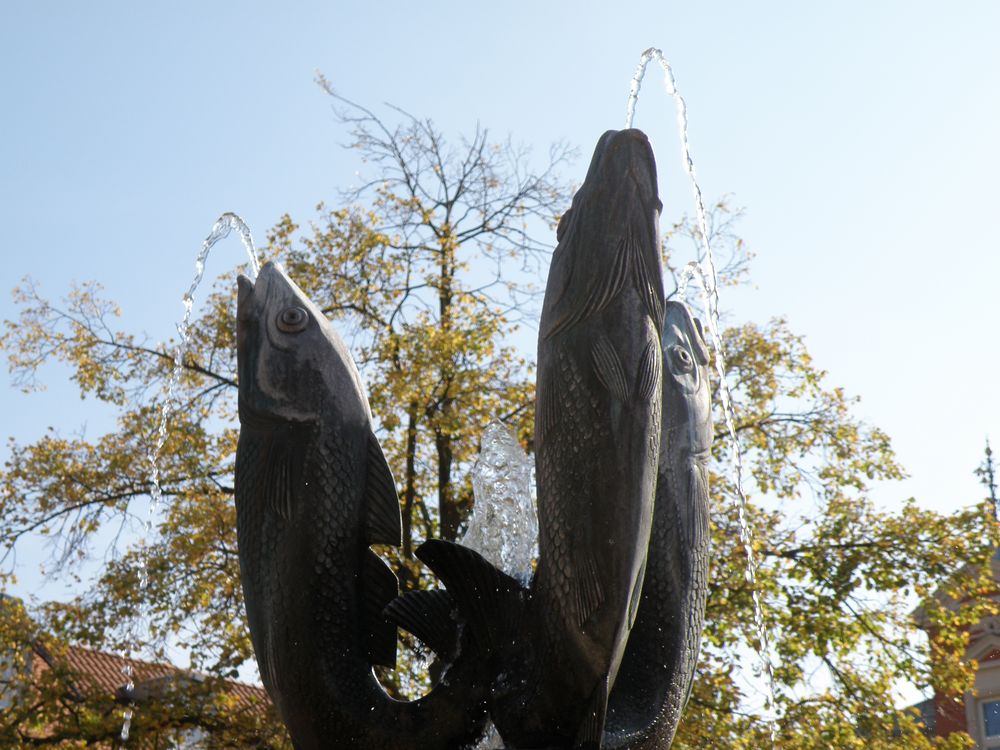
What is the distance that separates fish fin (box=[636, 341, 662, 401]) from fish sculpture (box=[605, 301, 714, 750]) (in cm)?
54

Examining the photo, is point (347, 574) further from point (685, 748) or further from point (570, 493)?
point (685, 748)

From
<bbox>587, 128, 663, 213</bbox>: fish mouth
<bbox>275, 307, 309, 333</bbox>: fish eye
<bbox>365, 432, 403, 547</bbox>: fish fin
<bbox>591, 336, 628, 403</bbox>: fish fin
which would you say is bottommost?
<bbox>365, 432, 403, 547</bbox>: fish fin

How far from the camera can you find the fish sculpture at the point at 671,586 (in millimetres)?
4402

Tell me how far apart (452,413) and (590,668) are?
348 inches

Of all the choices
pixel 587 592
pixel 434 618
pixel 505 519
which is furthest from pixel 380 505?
pixel 505 519

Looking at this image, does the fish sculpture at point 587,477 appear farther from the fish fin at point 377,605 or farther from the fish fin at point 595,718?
the fish fin at point 377,605

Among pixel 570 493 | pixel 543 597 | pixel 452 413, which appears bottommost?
pixel 543 597

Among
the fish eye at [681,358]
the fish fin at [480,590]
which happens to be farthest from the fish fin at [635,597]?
the fish eye at [681,358]

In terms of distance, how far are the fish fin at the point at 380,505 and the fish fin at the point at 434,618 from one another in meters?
0.31

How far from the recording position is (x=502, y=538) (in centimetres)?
649

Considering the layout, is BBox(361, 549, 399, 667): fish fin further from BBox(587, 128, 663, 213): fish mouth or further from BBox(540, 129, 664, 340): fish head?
BBox(587, 128, 663, 213): fish mouth

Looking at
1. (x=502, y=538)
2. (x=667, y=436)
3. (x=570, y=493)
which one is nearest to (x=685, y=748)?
(x=502, y=538)

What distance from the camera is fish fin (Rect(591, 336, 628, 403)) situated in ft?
13.4

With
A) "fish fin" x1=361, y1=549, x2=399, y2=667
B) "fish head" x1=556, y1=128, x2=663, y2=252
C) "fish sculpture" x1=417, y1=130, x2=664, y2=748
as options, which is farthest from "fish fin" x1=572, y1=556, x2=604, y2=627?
"fish head" x1=556, y1=128, x2=663, y2=252
